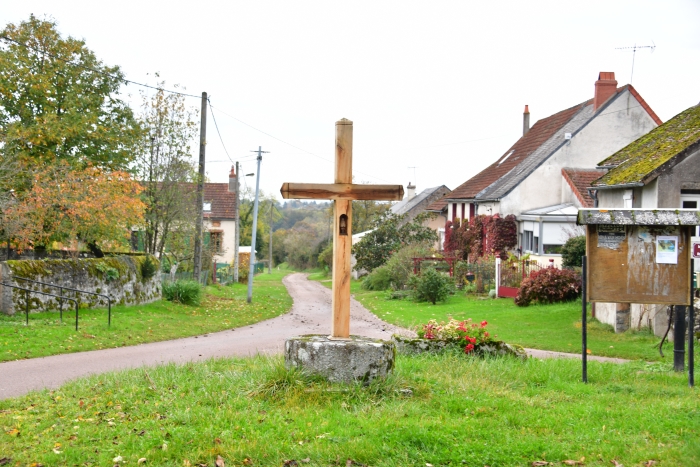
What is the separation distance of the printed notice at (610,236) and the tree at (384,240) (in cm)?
3025

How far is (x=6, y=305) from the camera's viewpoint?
1683 centimetres

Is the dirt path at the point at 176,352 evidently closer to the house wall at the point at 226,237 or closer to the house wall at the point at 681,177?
the house wall at the point at 681,177

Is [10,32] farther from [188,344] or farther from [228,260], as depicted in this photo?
[228,260]

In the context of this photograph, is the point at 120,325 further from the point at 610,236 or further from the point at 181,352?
the point at 610,236

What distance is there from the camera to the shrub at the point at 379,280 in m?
36.1

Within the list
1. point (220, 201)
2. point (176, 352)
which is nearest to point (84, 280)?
point (176, 352)

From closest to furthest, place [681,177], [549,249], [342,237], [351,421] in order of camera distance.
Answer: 1. [351,421]
2. [342,237]
3. [681,177]
4. [549,249]

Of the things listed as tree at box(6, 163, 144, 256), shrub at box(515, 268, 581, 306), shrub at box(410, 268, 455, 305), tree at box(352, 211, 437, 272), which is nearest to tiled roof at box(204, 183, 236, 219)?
tree at box(352, 211, 437, 272)

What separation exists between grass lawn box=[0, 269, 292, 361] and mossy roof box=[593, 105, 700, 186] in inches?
467

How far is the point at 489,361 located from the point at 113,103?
21327 mm

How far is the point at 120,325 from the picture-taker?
17656mm

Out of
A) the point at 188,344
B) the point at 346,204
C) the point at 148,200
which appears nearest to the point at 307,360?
the point at 346,204

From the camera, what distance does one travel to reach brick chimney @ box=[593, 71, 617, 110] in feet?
107

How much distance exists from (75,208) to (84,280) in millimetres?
2326
